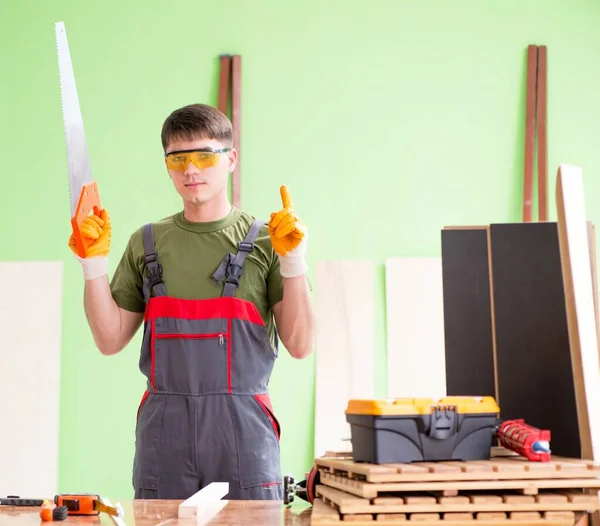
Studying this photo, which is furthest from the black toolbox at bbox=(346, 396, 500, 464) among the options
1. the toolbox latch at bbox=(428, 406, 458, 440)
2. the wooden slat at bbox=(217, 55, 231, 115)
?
the wooden slat at bbox=(217, 55, 231, 115)

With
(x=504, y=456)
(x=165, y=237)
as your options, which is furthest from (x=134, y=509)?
(x=165, y=237)

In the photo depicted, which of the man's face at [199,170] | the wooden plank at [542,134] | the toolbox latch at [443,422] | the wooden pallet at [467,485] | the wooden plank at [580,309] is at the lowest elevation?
the wooden pallet at [467,485]

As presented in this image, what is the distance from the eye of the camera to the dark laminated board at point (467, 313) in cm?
197

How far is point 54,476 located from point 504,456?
3.21 metres

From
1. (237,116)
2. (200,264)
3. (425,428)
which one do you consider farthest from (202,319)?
(237,116)

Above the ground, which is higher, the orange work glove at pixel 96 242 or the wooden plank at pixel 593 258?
the orange work glove at pixel 96 242

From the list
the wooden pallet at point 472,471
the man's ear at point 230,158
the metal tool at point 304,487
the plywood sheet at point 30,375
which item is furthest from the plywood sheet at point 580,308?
the plywood sheet at point 30,375

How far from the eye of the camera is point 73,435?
4.21 metres

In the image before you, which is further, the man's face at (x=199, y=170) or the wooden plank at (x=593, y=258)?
the man's face at (x=199, y=170)

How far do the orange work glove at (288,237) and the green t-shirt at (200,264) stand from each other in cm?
16

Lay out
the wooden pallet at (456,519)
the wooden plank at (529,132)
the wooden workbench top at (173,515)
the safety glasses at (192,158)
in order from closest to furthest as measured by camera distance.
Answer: the wooden pallet at (456,519) < the wooden workbench top at (173,515) < the safety glasses at (192,158) < the wooden plank at (529,132)

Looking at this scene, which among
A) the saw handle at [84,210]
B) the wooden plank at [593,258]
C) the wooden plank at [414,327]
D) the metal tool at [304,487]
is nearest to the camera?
the metal tool at [304,487]

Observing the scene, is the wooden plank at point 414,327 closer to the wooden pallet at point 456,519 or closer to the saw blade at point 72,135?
the saw blade at point 72,135

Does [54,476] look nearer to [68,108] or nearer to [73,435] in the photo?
[73,435]
